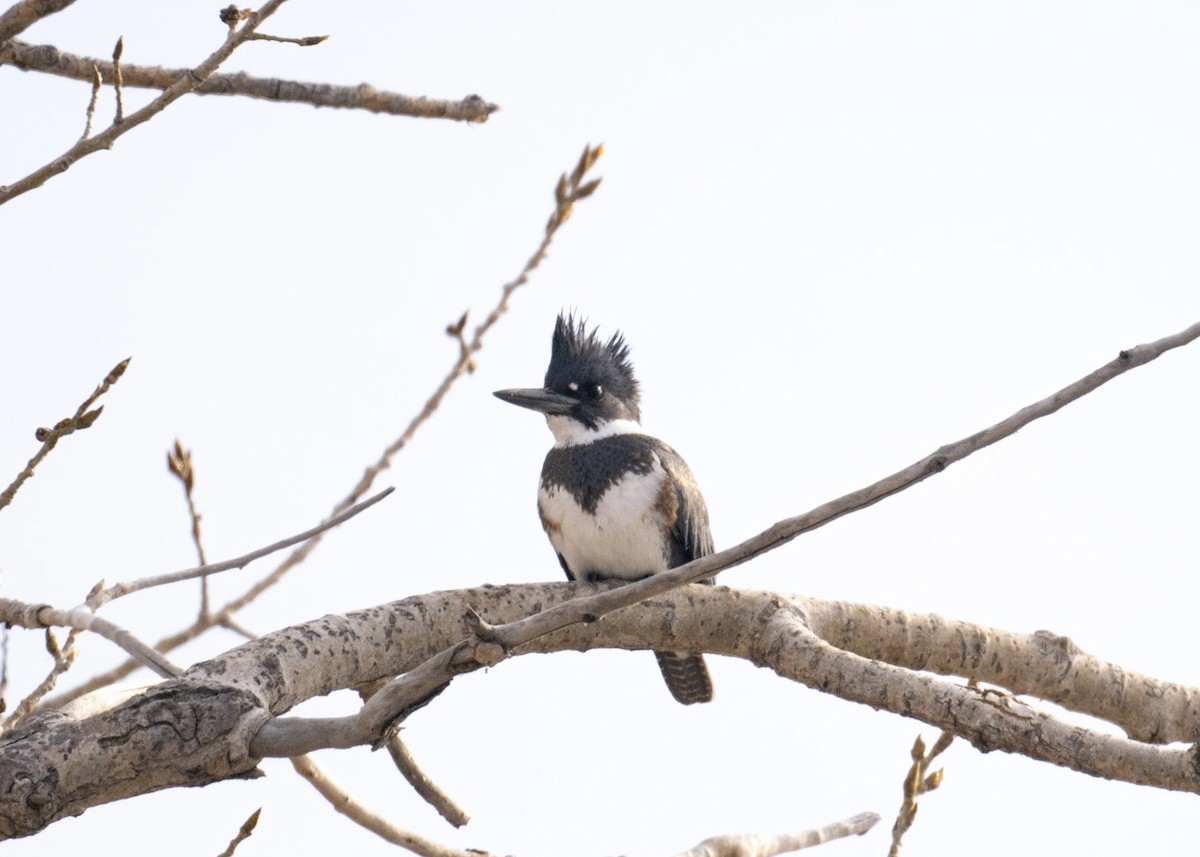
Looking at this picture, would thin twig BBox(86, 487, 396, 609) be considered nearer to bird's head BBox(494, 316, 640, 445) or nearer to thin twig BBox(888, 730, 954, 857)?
thin twig BBox(888, 730, 954, 857)

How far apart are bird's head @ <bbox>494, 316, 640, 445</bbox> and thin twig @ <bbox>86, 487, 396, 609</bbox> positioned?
2.93 metres

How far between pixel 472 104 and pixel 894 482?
160 cm

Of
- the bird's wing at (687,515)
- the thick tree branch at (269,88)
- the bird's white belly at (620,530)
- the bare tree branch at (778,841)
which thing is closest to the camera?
the thick tree branch at (269,88)

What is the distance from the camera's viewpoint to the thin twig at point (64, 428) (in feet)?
8.82

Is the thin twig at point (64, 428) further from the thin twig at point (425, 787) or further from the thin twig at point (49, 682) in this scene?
the thin twig at point (425, 787)

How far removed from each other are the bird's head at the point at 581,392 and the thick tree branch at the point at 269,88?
7.86 feet

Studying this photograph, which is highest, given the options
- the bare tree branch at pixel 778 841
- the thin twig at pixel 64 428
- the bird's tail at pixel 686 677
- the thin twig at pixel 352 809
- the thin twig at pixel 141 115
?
the thin twig at pixel 141 115

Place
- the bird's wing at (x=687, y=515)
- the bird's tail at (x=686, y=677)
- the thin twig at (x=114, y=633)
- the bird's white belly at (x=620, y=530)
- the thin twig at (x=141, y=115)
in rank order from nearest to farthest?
the thin twig at (x=141, y=115), the thin twig at (x=114, y=633), the bird's white belly at (x=620, y=530), the bird's wing at (x=687, y=515), the bird's tail at (x=686, y=677)

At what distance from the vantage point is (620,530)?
5.26 m

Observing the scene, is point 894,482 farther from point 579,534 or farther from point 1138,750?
point 579,534

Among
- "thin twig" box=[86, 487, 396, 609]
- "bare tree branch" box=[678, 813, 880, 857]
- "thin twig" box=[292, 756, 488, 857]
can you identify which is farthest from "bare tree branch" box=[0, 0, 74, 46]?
"bare tree branch" box=[678, 813, 880, 857]

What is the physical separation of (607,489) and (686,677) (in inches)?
37.2

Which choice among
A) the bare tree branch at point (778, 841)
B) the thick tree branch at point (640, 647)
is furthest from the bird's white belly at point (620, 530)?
the bare tree branch at point (778, 841)

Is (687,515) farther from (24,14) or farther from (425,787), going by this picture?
(24,14)
